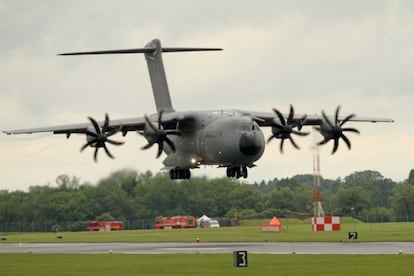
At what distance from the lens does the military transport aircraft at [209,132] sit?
201ft

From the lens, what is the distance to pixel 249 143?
200 ft

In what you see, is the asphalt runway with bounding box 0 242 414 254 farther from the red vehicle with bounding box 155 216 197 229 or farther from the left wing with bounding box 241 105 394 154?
the red vehicle with bounding box 155 216 197 229

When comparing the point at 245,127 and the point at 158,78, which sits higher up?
the point at 158,78

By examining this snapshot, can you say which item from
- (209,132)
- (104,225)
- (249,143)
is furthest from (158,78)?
(104,225)

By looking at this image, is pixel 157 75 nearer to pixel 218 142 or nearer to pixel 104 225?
pixel 218 142

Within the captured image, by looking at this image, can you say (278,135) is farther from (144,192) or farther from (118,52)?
(144,192)

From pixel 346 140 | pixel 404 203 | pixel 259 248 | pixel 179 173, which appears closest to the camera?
pixel 259 248

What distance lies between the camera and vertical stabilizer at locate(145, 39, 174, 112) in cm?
7475

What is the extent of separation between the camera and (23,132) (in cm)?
6688
